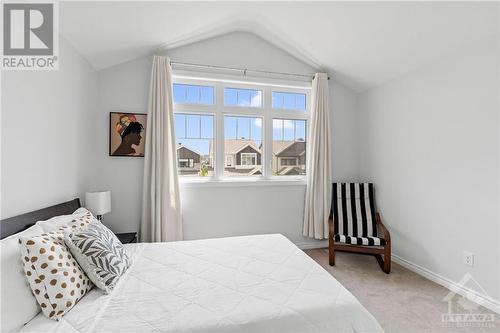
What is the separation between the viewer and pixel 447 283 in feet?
8.04

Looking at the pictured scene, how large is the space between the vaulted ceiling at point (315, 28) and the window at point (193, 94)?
525 mm

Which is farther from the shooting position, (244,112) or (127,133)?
(244,112)

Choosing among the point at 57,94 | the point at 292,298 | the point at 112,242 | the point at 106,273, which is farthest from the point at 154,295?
the point at 57,94

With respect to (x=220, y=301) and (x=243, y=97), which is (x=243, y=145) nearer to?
(x=243, y=97)

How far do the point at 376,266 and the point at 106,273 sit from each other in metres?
2.91

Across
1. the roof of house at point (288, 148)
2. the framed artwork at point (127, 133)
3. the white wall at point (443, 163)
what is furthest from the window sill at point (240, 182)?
the white wall at point (443, 163)

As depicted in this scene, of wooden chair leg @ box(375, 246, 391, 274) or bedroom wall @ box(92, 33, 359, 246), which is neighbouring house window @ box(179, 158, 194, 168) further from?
wooden chair leg @ box(375, 246, 391, 274)

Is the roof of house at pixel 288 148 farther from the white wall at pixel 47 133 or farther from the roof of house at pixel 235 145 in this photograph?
the white wall at pixel 47 133

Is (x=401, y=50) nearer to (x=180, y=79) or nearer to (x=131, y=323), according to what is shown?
(x=180, y=79)

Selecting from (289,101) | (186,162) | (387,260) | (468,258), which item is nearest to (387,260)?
(387,260)

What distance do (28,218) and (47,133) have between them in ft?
2.37

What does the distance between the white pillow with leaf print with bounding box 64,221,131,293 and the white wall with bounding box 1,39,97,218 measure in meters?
0.56

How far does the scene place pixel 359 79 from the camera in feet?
11.3

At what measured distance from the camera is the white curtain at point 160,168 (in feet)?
9.37
